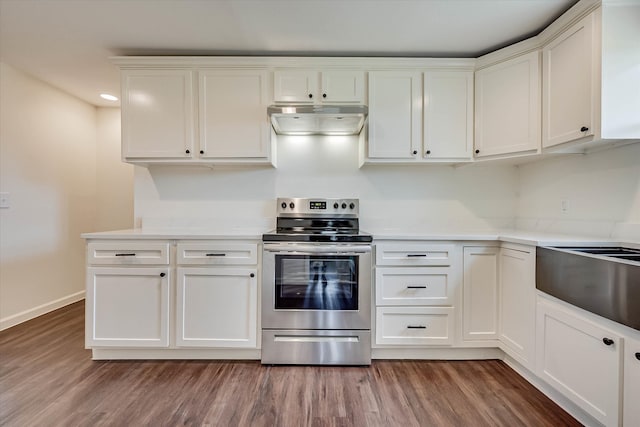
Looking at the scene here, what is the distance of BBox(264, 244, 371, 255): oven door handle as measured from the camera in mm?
1980

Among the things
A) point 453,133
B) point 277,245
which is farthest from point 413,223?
→ point 277,245

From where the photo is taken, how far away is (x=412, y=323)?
6.69 ft

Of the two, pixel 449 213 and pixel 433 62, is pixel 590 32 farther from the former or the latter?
pixel 449 213

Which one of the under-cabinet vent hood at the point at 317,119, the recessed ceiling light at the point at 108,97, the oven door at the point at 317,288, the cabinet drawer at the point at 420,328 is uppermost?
the recessed ceiling light at the point at 108,97

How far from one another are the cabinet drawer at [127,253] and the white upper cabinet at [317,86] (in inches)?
56.8

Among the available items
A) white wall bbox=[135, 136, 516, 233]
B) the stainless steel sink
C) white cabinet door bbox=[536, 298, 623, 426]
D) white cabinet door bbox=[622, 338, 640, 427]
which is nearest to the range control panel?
white wall bbox=[135, 136, 516, 233]

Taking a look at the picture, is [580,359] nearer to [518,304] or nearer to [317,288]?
[518,304]

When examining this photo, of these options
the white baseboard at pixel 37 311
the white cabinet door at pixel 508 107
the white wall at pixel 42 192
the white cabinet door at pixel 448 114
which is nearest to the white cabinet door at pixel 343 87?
the white cabinet door at pixel 448 114

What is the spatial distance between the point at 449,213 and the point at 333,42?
1773 mm

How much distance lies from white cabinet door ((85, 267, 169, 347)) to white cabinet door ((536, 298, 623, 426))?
2420 mm

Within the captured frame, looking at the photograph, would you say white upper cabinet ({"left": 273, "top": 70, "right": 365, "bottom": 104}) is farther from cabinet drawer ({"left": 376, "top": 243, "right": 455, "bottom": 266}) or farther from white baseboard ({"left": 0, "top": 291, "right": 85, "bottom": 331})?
white baseboard ({"left": 0, "top": 291, "right": 85, "bottom": 331})

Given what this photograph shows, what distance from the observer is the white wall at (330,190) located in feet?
8.56

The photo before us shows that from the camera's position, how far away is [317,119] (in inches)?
85.0

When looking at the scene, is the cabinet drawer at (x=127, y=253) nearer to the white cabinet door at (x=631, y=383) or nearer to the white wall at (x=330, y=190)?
the white wall at (x=330, y=190)
